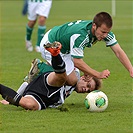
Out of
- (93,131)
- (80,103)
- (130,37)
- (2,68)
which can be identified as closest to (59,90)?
(80,103)

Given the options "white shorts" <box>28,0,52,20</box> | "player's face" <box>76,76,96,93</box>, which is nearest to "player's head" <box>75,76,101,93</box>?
"player's face" <box>76,76,96,93</box>

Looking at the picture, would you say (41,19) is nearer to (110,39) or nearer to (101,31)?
(110,39)

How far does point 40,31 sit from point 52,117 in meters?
8.90

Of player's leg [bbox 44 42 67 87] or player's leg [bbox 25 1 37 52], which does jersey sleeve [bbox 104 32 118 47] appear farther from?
player's leg [bbox 25 1 37 52]

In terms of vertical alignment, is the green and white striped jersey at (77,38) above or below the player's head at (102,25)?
below

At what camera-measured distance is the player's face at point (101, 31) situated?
8991 mm

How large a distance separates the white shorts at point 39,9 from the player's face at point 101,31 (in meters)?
8.25

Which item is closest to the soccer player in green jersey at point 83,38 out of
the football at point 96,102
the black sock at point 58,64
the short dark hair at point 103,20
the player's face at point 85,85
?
the short dark hair at point 103,20

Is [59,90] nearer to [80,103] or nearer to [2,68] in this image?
[80,103]

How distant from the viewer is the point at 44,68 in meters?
10.0

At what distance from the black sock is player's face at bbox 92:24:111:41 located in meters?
0.76

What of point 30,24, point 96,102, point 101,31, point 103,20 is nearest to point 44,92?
point 96,102

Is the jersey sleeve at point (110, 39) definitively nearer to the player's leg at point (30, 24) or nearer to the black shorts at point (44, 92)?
the black shorts at point (44, 92)

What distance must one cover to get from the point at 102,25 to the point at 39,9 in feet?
27.9
